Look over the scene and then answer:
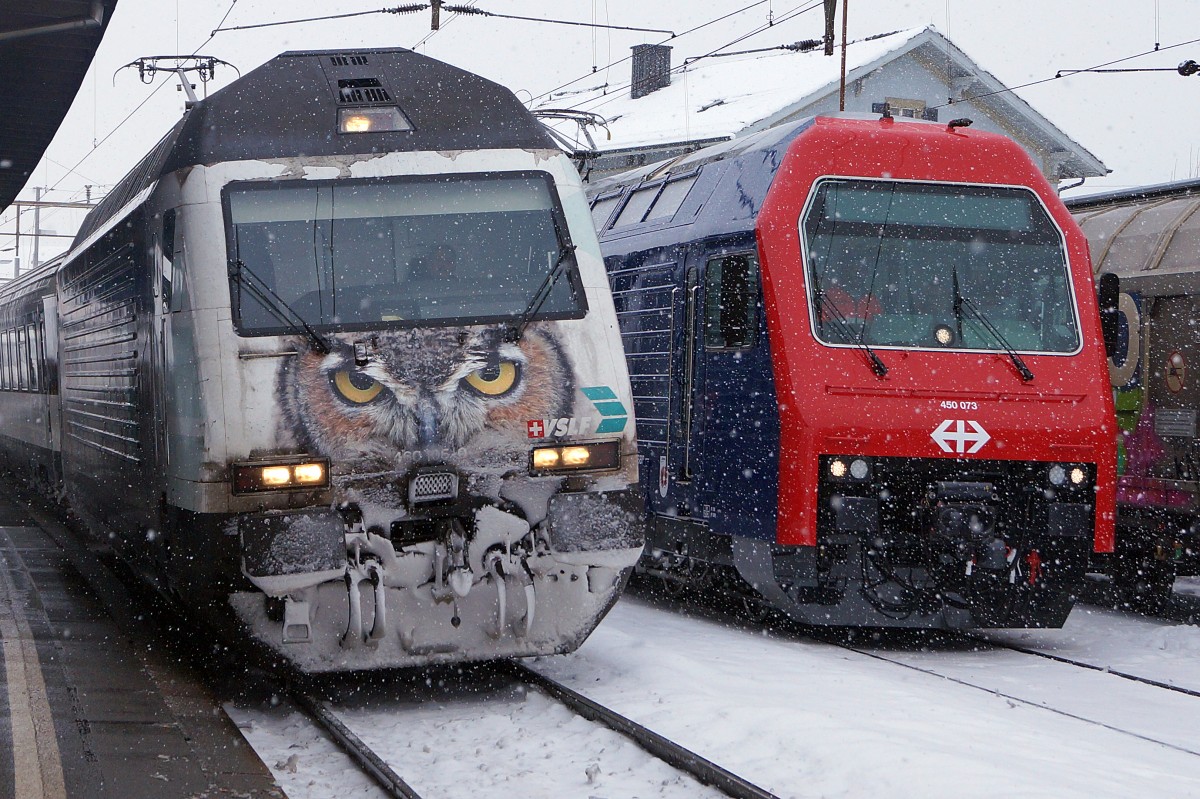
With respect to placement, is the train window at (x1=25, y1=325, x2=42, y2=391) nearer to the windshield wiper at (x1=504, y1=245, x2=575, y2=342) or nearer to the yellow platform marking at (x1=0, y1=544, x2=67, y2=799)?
the yellow platform marking at (x1=0, y1=544, x2=67, y2=799)

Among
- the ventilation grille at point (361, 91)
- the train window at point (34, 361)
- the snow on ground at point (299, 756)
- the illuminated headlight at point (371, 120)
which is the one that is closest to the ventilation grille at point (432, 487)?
the snow on ground at point (299, 756)

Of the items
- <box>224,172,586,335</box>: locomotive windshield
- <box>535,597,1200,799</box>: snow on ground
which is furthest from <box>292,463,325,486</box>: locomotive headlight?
<box>535,597,1200,799</box>: snow on ground

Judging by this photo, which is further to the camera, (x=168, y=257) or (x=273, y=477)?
(x=168, y=257)

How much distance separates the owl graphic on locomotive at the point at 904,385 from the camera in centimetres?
890

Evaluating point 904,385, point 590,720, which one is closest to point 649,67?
point 904,385

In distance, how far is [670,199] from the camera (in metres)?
11.5

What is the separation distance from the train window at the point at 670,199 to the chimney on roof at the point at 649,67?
26416 millimetres

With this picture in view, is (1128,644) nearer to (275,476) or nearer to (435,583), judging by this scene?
(435,583)

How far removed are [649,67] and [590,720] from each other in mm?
32510

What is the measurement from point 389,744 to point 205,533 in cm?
128

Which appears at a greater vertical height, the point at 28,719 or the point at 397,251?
the point at 397,251

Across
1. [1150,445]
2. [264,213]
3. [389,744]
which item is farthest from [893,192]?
[389,744]

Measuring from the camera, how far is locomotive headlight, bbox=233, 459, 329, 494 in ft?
23.1

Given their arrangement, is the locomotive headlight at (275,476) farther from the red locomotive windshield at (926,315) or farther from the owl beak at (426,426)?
the red locomotive windshield at (926,315)
